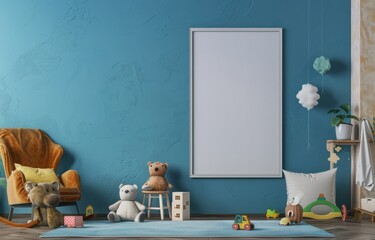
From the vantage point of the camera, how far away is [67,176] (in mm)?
6766

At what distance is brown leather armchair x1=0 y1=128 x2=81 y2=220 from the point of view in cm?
636

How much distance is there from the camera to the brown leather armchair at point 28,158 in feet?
20.9

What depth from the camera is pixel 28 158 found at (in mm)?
6910

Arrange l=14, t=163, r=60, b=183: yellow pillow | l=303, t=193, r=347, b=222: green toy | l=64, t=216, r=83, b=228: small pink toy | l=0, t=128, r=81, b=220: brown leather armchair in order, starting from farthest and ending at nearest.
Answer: l=303, t=193, r=347, b=222: green toy < l=14, t=163, r=60, b=183: yellow pillow < l=0, t=128, r=81, b=220: brown leather armchair < l=64, t=216, r=83, b=228: small pink toy

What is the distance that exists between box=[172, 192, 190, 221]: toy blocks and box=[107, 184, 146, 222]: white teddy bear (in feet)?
1.21

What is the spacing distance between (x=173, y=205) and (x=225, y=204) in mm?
717

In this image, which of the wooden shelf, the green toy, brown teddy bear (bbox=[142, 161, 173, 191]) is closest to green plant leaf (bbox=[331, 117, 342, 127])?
the wooden shelf

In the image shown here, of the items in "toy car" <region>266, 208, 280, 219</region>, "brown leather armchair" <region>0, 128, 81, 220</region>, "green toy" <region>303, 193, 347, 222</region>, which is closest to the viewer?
"brown leather armchair" <region>0, 128, 81, 220</region>

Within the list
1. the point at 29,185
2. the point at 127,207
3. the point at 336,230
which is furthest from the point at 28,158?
the point at 336,230

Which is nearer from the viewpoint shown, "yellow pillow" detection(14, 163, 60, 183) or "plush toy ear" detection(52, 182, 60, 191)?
"plush toy ear" detection(52, 182, 60, 191)

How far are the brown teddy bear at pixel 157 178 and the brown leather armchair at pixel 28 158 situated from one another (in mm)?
767

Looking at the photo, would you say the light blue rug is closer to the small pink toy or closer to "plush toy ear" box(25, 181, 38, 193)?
the small pink toy

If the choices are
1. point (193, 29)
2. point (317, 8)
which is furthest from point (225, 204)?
point (317, 8)

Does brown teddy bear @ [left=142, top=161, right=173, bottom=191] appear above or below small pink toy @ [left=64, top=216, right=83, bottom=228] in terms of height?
above
